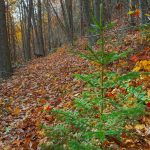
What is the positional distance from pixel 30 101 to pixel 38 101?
0.41m

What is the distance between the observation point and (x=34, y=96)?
860 centimetres

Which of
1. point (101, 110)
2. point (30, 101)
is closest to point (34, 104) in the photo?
point (30, 101)

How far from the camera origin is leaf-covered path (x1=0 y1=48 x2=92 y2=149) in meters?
5.75

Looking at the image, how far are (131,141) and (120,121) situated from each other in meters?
0.74

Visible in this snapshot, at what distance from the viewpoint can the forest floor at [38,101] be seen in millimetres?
5215

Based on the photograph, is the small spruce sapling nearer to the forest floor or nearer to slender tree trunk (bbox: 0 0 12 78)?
the forest floor

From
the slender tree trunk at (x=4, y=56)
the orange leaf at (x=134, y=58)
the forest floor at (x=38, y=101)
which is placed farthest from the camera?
the slender tree trunk at (x=4, y=56)

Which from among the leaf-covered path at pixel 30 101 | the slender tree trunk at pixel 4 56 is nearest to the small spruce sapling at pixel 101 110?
the leaf-covered path at pixel 30 101

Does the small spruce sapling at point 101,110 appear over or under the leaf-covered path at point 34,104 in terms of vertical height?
over

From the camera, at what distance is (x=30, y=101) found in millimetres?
8188

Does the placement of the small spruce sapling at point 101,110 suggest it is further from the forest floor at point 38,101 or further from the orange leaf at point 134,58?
the orange leaf at point 134,58

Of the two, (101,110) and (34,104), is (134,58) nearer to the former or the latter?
(34,104)

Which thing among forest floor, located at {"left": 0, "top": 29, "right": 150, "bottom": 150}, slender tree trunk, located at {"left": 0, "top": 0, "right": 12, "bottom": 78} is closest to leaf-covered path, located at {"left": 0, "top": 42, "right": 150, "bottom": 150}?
forest floor, located at {"left": 0, "top": 29, "right": 150, "bottom": 150}

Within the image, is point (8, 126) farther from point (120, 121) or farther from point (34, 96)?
point (120, 121)
